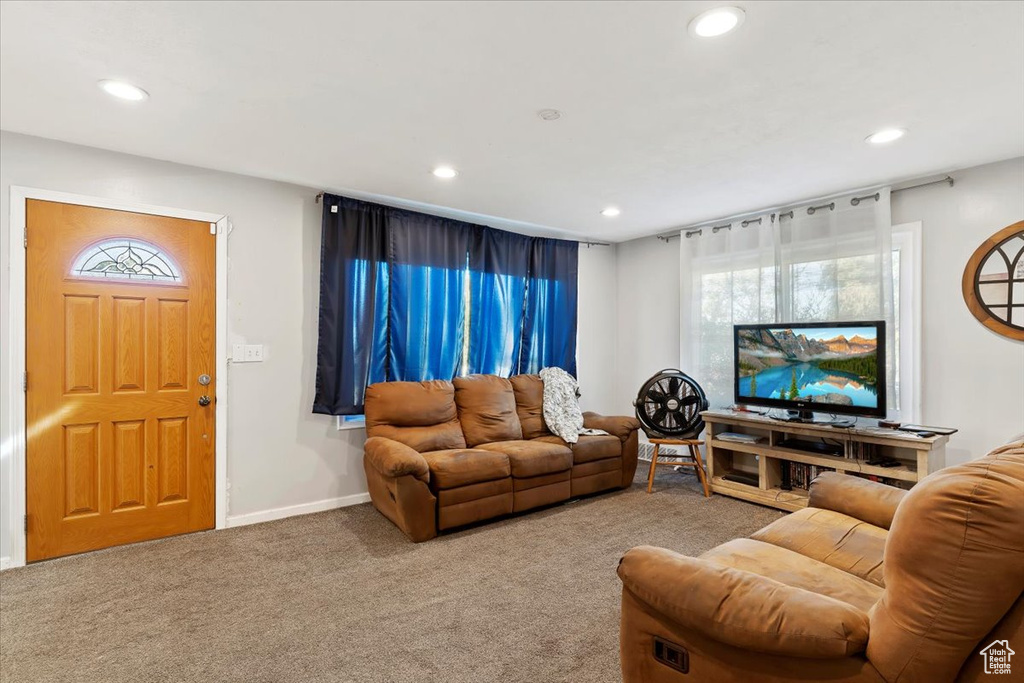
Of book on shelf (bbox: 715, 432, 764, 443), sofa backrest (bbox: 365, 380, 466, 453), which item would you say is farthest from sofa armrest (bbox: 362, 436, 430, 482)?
book on shelf (bbox: 715, 432, 764, 443)

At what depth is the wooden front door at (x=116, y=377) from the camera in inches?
110

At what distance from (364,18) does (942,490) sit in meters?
2.18

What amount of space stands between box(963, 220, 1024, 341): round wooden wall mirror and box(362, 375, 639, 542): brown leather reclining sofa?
241 cm

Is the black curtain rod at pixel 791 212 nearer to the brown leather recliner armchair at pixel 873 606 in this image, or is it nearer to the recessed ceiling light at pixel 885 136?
the recessed ceiling light at pixel 885 136

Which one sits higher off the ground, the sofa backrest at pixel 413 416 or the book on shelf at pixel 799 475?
the sofa backrest at pixel 413 416

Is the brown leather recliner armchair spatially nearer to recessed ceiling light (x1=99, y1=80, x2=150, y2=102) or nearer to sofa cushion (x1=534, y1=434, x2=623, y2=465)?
sofa cushion (x1=534, y1=434, x2=623, y2=465)

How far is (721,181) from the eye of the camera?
3480mm

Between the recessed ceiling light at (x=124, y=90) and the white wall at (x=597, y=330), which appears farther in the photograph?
the white wall at (x=597, y=330)

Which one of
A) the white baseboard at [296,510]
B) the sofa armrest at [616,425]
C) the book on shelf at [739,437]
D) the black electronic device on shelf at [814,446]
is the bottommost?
the white baseboard at [296,510]

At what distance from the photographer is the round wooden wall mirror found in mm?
3018

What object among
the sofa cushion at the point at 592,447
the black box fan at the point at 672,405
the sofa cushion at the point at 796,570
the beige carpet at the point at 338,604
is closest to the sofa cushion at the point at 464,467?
the beige carpet at the point at 338,604

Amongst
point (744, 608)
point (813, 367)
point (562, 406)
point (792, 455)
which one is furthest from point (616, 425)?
point (744, 608)

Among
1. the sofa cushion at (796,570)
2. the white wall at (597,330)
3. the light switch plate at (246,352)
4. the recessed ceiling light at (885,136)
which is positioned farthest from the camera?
the white wall at (597,330)

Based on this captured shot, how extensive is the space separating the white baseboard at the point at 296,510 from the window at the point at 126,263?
165cm
